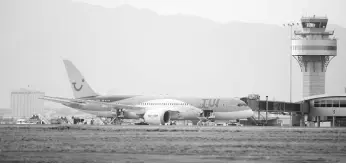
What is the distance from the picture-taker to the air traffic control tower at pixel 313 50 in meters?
166

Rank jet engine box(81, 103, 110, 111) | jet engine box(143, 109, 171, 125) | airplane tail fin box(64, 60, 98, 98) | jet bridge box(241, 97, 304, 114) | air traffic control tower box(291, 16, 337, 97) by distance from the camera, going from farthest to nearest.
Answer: air traffic control tower box(291, 16, 337, 97) < airplane tail fin box(64, 60, 98, 98) < jet engine box(81, 103, 110, 111) < jet bridge box(241, 97, 304, 114) < jet engine box(143, 109, 171, 125)

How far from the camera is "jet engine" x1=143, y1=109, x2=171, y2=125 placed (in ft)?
319

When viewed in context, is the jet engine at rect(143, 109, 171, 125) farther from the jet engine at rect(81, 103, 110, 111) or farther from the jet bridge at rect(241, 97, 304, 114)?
the jet bridge at rect(241, 97, 304, 114)

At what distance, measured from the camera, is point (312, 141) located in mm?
57719

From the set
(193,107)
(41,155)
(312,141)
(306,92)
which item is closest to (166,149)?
(41,155)

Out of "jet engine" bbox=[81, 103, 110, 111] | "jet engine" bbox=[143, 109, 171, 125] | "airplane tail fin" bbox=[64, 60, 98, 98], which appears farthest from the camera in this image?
"airplane tail fin" bbox=[64, 60, 98, 98]

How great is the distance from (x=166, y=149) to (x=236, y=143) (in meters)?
8.70

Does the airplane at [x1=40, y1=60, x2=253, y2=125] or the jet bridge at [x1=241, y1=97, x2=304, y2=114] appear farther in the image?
the jet bridge at [x1=241, y1=97, x2=304, y2=114]

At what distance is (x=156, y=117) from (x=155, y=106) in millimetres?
5385

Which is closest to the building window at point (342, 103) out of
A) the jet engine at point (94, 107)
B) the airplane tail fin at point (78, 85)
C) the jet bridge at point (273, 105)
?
the jet bridge at point (273, 105)

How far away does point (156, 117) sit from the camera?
97.4m

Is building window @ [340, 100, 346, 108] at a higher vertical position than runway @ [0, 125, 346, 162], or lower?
higher

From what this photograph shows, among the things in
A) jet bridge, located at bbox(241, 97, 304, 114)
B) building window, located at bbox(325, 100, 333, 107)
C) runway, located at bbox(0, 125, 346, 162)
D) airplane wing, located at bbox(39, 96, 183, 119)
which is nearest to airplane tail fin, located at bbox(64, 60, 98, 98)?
airplane wing, located at bbox(39, 96, 183, 119)

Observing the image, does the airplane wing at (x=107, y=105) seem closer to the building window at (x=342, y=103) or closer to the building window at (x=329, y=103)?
the building window at (x=329, y=103)
